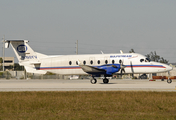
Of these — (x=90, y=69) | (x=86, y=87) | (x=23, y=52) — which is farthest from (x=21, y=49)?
(x=86, y=87)

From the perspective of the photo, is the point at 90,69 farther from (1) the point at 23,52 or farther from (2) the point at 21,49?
(2) the point at 21,49

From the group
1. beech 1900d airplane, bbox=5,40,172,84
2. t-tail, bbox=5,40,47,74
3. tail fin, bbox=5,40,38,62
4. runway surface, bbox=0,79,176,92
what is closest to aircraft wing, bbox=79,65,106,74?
beech 1900d airplane, bbox=5,40,172,84

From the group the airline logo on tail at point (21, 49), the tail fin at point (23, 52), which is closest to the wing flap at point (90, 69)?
the tail fin at point (23, 52)

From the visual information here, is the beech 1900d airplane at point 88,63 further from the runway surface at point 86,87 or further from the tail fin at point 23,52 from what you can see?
the runway surface at point 86,87

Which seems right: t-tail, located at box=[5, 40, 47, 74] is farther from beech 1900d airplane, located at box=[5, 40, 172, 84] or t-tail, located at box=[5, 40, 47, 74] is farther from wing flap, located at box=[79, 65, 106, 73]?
wing flap, located at box=[79, 65, 106, 73]

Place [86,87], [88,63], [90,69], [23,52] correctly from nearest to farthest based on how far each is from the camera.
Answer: [86,87] → [90,69] → [88,63] → [23,52]

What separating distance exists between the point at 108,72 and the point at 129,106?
20377 millimetres

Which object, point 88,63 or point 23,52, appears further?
point 23,52

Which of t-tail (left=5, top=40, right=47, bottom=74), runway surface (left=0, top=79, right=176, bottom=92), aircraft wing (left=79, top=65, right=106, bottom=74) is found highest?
t-tail (left=5, top=40, right=47, bottom=74)

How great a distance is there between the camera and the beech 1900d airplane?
117ft

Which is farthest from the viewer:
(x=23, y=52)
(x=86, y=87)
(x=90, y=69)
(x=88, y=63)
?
(x=23, y=52)

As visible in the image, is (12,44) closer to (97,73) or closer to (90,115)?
(97,73)

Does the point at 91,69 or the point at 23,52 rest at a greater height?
the point at 23,52

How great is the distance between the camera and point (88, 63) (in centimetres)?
3762
